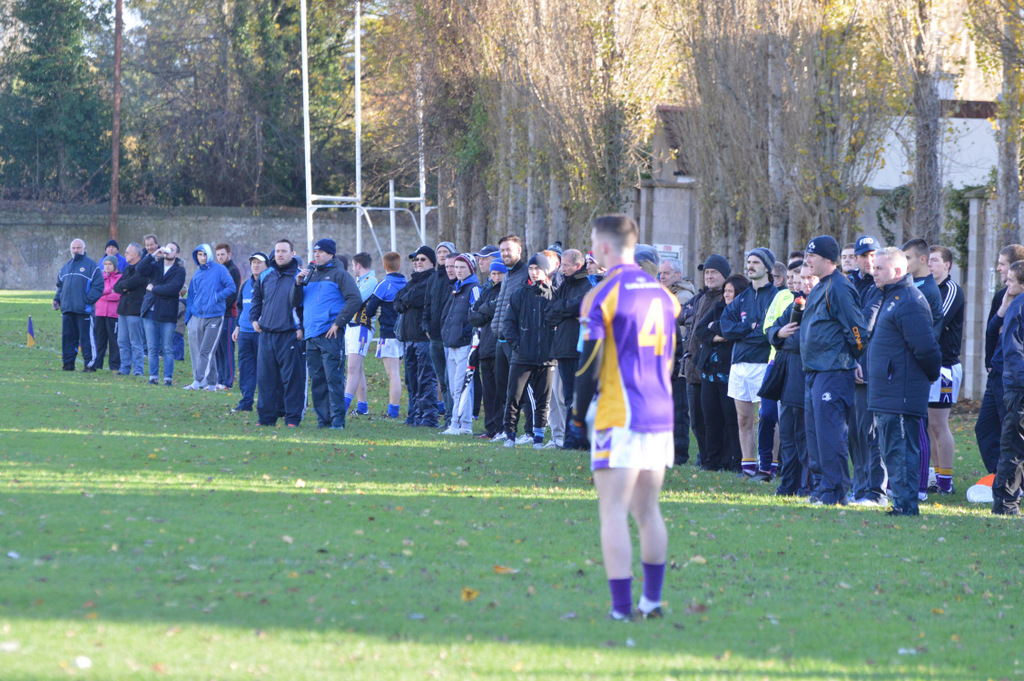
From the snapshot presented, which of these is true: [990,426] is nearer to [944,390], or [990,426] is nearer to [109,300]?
[944,390]

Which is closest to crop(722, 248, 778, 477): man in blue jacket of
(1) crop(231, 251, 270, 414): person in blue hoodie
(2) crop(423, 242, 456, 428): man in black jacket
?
(2) crop(423, 242, 456, 428): man in black jacket

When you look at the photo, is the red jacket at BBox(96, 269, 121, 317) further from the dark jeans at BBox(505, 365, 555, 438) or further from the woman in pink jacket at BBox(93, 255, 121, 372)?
the dark jeans at BBox(505, 365, 555, 438)

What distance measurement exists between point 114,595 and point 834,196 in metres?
16.1

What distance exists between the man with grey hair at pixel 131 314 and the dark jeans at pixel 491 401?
8074mm

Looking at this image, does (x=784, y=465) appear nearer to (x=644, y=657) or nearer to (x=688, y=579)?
(x=688, y=579)

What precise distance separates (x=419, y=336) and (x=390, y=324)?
1.23m

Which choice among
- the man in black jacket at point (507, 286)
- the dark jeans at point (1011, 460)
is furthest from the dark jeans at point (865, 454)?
the man in black jacket at point (507, 286)

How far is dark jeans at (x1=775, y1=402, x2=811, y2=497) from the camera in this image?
34.6 feet

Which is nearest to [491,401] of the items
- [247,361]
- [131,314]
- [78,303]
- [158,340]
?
[247,361]

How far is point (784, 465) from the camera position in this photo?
10.6m

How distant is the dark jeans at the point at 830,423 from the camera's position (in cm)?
963

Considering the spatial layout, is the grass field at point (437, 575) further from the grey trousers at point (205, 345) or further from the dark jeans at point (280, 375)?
the grey trousers at point (205, 345)

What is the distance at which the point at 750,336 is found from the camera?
11352 millimetres

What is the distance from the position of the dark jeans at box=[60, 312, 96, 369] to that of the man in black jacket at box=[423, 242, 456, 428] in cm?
863
